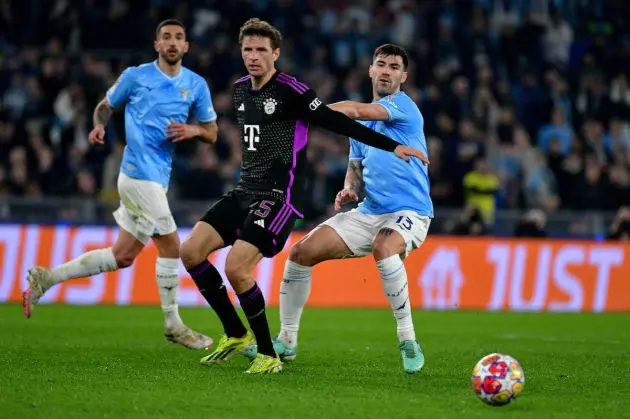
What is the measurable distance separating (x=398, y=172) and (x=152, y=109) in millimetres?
2325

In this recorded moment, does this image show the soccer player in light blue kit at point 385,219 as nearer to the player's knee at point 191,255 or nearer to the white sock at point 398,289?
the white sock at point 398,289

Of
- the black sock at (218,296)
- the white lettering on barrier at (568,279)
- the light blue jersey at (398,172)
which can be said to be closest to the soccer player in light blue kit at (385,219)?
the light blue jersey at (398,172)

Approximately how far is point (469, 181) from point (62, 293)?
6736 mm

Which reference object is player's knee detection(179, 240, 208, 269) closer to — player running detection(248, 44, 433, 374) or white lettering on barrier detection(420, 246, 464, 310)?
player running detection(248, 44, 433, 374)

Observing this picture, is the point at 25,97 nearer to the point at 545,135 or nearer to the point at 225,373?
the point at 545,135

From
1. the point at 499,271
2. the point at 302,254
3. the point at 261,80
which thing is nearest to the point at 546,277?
the point at 499,271

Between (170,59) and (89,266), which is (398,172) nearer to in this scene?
(170,59)

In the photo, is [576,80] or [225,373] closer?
[225,373]

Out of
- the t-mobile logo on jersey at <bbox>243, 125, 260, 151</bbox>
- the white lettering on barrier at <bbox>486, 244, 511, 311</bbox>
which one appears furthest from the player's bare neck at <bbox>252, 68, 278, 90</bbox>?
the white lettering on barrier at <bbox>486, 244, 511, 311</bbox>

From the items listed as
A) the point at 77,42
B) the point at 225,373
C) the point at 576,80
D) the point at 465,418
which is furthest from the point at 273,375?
the point at 576,80

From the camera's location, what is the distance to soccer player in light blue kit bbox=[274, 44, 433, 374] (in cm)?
845

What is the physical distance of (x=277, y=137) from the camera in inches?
324

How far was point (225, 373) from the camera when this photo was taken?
7969mm

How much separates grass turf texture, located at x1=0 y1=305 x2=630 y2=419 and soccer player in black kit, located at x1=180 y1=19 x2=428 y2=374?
0.56 meters
